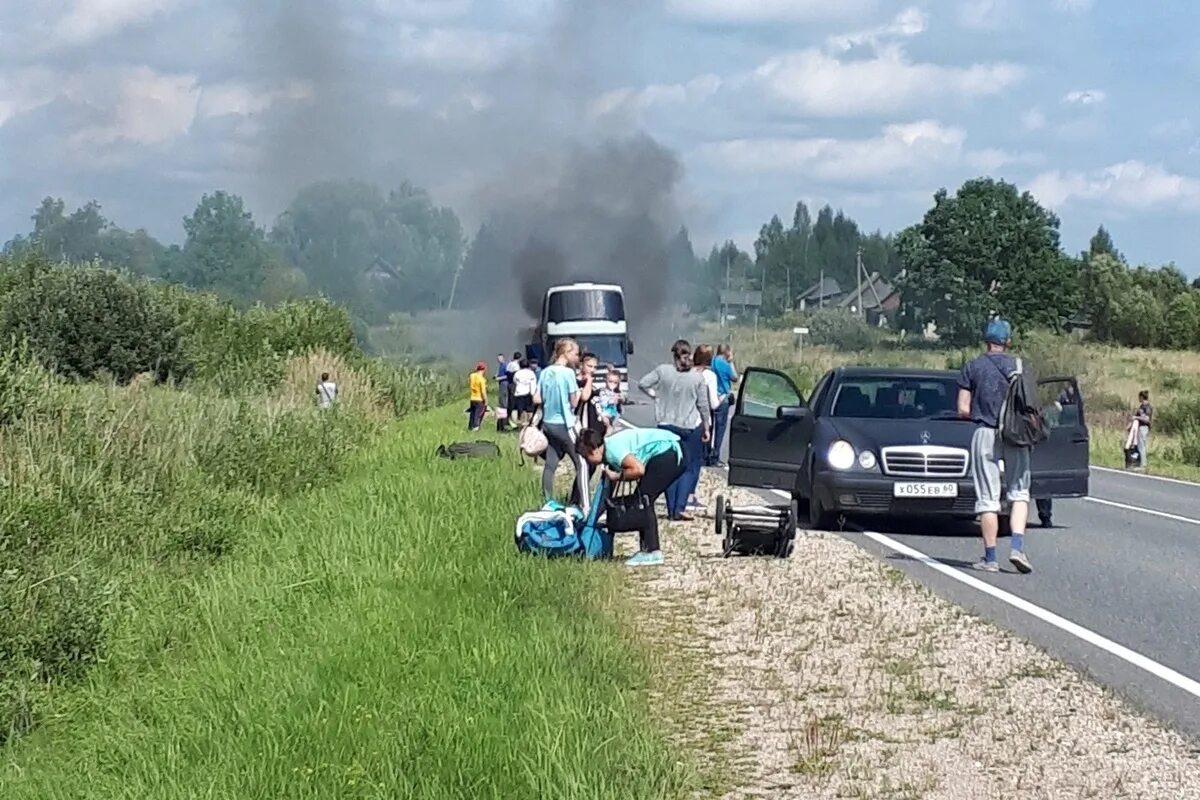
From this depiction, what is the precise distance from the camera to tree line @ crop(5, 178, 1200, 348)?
82062 mm

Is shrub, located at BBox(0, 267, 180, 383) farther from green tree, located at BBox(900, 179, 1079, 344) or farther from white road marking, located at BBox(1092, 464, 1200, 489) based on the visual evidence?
green tree, located at BBox(900, 179, 1079, 344)

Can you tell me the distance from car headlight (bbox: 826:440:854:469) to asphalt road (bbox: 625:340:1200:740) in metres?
0.71

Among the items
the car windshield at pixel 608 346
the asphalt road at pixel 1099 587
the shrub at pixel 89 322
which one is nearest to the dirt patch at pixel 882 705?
the asphalt road at pixel 1099 587

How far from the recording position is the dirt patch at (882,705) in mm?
6727

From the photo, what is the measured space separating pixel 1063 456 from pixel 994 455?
3.36 meters

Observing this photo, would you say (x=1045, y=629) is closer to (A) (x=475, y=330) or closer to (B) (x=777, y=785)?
(B) (x=777, y=785)

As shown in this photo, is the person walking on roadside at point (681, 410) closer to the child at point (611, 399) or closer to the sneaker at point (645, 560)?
the sneaker at point (645, 560)

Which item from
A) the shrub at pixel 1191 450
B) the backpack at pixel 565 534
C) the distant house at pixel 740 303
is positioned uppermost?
the distant house at pixel 740 303

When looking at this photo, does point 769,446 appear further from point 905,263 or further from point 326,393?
point 905,263

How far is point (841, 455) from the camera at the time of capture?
15.9 meters

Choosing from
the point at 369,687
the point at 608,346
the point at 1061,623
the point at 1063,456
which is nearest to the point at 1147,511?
the point at 1063,456

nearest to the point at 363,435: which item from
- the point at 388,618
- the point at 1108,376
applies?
the point at 388,618

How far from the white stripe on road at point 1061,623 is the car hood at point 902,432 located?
1.00 metres

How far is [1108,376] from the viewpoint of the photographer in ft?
203
